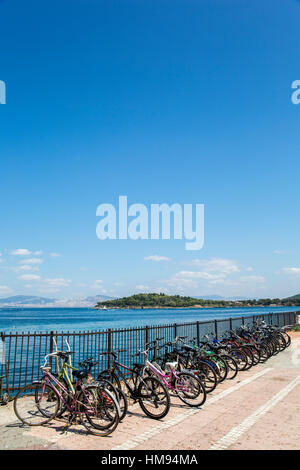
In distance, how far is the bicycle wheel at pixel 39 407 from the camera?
655 cm

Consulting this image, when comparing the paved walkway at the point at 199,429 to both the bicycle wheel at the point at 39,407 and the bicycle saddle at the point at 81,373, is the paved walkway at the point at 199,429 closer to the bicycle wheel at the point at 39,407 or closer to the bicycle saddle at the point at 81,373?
the bicycle wheel at the point at 39,407

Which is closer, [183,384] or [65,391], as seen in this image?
[65,391]

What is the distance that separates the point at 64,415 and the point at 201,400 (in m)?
2.88

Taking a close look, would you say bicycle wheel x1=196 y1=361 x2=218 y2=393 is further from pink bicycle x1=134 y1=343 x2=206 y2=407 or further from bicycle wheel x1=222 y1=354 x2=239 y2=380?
pink bicycle x1=134 y1=343 x2=206 y2=407

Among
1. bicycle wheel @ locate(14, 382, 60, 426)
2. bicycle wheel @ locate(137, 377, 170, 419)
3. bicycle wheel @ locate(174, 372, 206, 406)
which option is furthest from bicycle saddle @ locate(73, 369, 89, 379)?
bicycle wheel @ locate(174, 372, 206, 406)

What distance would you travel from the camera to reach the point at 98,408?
6160 millimetres

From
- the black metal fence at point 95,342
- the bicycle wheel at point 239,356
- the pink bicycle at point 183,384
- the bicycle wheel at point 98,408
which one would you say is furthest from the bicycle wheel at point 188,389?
the bicycle wheel at point 239,356

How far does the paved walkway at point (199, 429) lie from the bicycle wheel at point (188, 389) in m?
0.19

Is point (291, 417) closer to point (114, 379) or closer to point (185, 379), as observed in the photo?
point (185, 379)

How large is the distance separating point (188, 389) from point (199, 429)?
1505mm

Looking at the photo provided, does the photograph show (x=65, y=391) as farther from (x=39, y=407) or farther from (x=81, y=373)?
(x=39, y=407)

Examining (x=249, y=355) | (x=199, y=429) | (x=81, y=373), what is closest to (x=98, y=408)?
(x=81, y=373)
